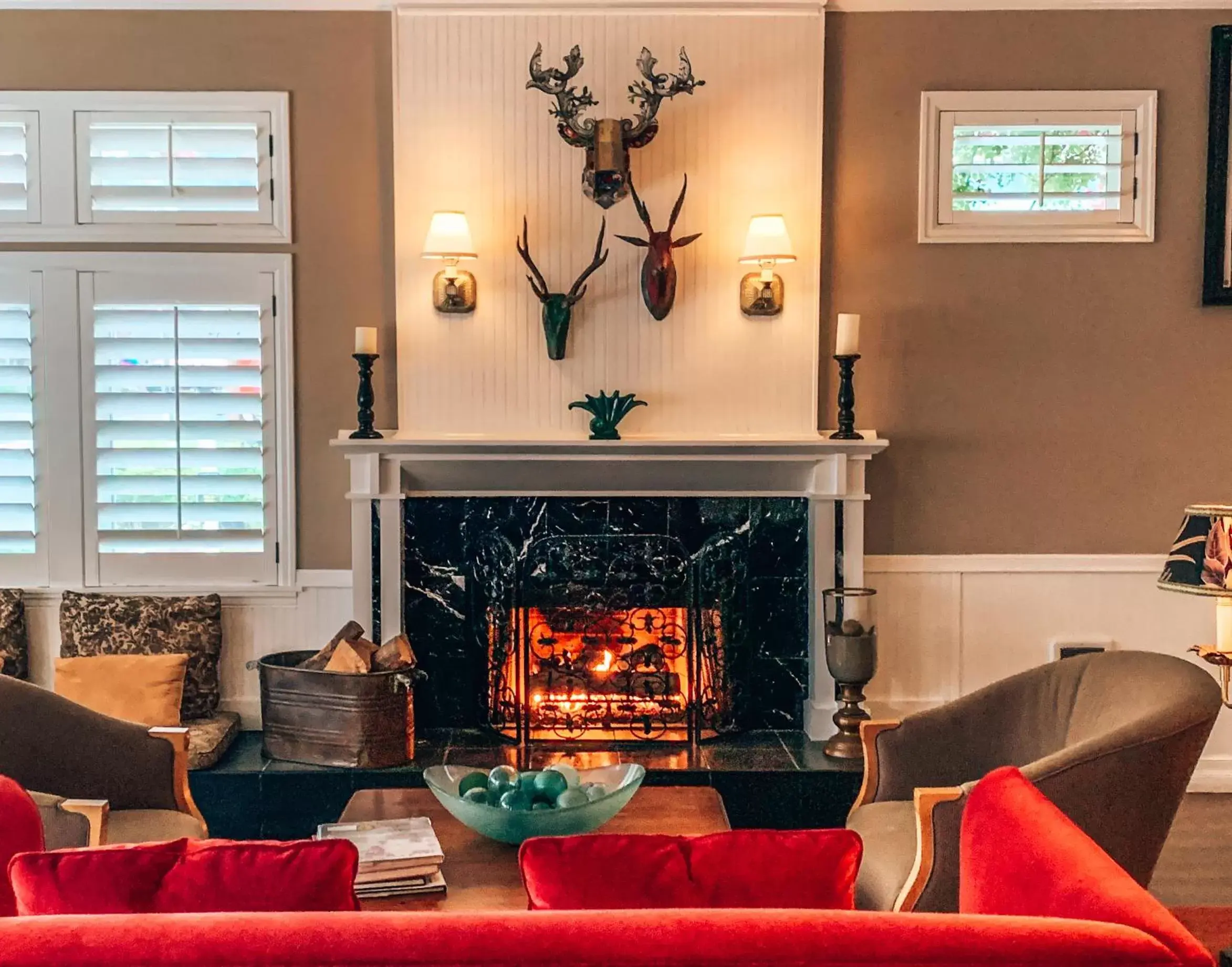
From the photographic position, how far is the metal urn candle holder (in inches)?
156

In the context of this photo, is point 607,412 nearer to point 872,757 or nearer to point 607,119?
point 607,119

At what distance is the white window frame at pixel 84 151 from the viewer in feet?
13.8

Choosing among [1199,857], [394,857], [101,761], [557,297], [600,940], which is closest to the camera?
[600,940]

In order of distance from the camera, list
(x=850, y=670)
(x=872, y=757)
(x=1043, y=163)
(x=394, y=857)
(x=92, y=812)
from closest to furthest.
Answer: (x=394, y=857)
(x=92, y=812)
(x=872, y=757)
(x=850, y=670)
(x=1043, y=163)

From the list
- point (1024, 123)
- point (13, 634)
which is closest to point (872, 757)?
point (1024, 123)

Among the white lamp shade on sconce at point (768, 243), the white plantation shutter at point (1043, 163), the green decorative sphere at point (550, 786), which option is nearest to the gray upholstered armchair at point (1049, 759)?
the green decorative sphere at point (550, 786)

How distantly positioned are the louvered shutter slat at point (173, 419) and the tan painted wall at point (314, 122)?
21 centimetres

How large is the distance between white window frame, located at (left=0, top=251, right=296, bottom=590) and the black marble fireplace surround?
583mm

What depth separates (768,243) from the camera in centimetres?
408

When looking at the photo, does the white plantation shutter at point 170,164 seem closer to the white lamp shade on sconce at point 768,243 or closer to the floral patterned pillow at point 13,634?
the floral patterned pillow at point 13,634

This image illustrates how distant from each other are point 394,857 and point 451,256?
7.72 feet

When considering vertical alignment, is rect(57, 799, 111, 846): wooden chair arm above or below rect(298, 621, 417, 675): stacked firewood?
below

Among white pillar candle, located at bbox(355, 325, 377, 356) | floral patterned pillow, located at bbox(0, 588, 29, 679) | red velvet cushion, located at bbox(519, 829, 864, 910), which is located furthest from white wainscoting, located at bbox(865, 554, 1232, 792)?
floral patterned pillow, located at bbox(0, 588, 29, 679)

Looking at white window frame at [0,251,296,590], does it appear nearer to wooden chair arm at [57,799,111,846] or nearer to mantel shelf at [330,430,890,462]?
mantel shelf at [330,430,890,462]
